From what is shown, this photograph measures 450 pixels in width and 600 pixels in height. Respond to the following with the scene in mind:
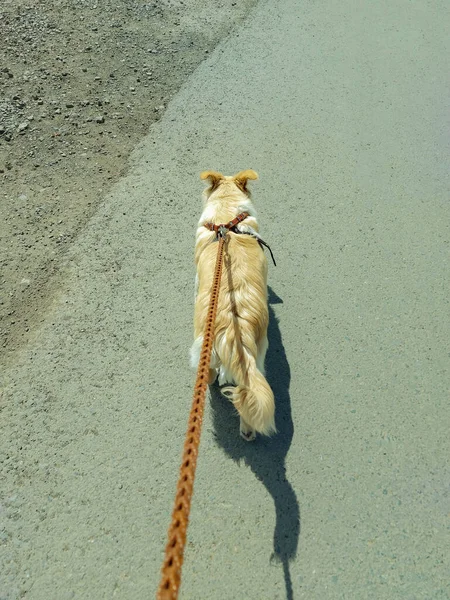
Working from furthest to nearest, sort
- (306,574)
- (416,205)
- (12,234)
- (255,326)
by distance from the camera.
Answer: (416,205) < (12,234) < (255,326) < (306,574)

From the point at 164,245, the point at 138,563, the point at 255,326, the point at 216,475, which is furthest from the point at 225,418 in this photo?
the point at 164,245

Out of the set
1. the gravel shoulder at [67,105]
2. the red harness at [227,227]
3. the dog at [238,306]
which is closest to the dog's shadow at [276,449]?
the dog at [238,306]

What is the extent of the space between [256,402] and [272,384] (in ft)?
3.41

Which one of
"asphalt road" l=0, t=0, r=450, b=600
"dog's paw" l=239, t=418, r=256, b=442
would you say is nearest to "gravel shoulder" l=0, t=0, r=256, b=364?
"asphalt road" l=0, t=0, r=450, b=600

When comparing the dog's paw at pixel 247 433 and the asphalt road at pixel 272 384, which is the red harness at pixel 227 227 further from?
the dog's paw at pixel 247 433

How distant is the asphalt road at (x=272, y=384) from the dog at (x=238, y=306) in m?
0.56

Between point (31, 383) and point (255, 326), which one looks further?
point (31, 383)

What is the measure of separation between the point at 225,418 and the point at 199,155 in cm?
339

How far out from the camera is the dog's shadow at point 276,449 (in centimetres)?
304

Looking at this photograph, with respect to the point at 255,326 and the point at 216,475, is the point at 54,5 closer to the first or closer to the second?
the point at 255,326

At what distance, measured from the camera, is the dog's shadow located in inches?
119

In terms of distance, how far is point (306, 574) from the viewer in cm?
290

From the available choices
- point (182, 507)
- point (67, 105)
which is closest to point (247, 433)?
point (182, 507)

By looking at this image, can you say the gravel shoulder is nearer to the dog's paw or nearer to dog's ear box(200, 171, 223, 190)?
dog's ear box(200, 171, 223, 190)
